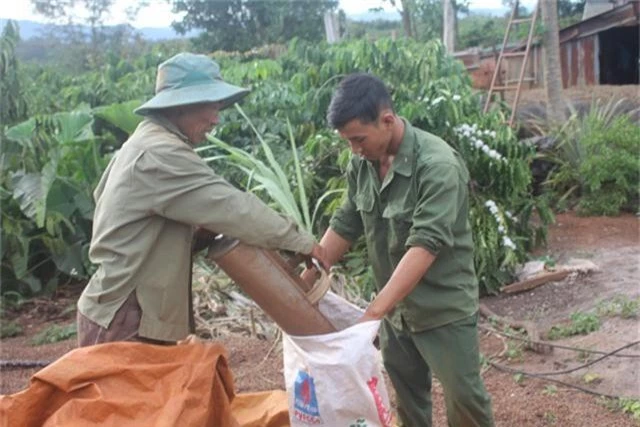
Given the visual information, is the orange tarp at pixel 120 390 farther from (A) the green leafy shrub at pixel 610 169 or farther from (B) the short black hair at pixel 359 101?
(A) the green leafy shrub at pixel 610 169

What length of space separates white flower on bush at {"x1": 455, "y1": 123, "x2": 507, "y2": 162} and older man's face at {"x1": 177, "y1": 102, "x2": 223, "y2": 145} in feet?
13.9

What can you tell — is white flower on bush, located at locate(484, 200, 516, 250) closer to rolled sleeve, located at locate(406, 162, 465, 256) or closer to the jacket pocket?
the jacket pocket

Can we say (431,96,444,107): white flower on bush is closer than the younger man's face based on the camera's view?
No

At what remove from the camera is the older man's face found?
2.71 metres

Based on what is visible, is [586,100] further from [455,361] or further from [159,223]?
[159,223]

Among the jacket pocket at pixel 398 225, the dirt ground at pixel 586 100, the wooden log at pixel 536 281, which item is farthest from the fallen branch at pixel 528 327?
the dirt ground at pixel 586 100

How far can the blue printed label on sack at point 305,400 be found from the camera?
274 cm

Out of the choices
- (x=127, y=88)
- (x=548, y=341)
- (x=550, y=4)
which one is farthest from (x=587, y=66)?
(x=548, y=341)

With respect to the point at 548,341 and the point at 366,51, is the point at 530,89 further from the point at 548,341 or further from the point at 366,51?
the point at 548,341

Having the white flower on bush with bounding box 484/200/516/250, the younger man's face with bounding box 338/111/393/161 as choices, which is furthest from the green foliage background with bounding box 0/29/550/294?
the younger man's face with bounding box 338/111/393/161

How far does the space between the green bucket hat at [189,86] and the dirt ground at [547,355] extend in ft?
7.44

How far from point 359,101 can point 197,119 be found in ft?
1.71

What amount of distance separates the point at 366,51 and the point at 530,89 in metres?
8.77

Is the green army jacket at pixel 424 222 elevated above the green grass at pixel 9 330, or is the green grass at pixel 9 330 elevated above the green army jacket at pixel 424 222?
the green army jacket at pixel 424 222
